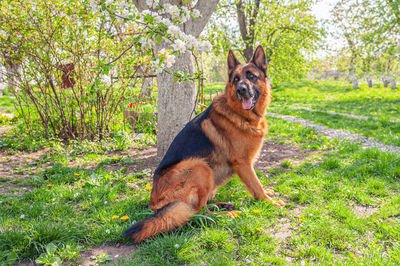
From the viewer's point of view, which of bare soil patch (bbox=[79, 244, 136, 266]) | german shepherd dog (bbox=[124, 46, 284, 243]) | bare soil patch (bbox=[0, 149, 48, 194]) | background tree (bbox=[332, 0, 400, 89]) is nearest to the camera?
bare soil patch (bbox=[79, 244, 136, 266])

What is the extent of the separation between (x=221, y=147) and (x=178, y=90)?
1910mm

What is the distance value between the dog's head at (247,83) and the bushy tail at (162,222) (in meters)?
1.50

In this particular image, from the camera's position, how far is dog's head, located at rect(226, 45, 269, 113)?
11.2ft

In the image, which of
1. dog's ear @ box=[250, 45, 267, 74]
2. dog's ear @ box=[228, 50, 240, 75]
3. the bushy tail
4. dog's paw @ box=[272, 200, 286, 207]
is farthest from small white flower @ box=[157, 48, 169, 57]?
dog's paw @ box=[272, 200, 286, 207]

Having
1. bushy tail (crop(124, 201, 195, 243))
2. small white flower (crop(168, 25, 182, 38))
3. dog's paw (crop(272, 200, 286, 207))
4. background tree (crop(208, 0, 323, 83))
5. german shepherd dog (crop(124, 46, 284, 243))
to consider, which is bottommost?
dog's paw (crop(272, 200, 286, 207))

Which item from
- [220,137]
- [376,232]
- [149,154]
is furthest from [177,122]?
[376,232]

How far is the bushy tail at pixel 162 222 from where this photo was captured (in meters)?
2.54

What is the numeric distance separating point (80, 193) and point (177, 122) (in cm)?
209

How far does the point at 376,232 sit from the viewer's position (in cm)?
280

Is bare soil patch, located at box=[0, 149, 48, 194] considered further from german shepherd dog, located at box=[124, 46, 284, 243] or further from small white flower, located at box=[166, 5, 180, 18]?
small white flower, located at box=[166, 5, 180, 18]

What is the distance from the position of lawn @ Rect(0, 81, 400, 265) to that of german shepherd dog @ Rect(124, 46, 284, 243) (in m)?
0.31

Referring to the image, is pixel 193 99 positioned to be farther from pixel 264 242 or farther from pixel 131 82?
pixel 264 242

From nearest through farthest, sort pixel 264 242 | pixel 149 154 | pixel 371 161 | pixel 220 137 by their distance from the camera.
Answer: pixel 264 242 → pixel 220 137 → pixel 371 161 → pixel 149 154

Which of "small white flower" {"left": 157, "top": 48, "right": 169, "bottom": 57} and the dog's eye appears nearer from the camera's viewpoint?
"small white flower" {"left": 157, "top": 48, "right": 169, "bottom": 57}
